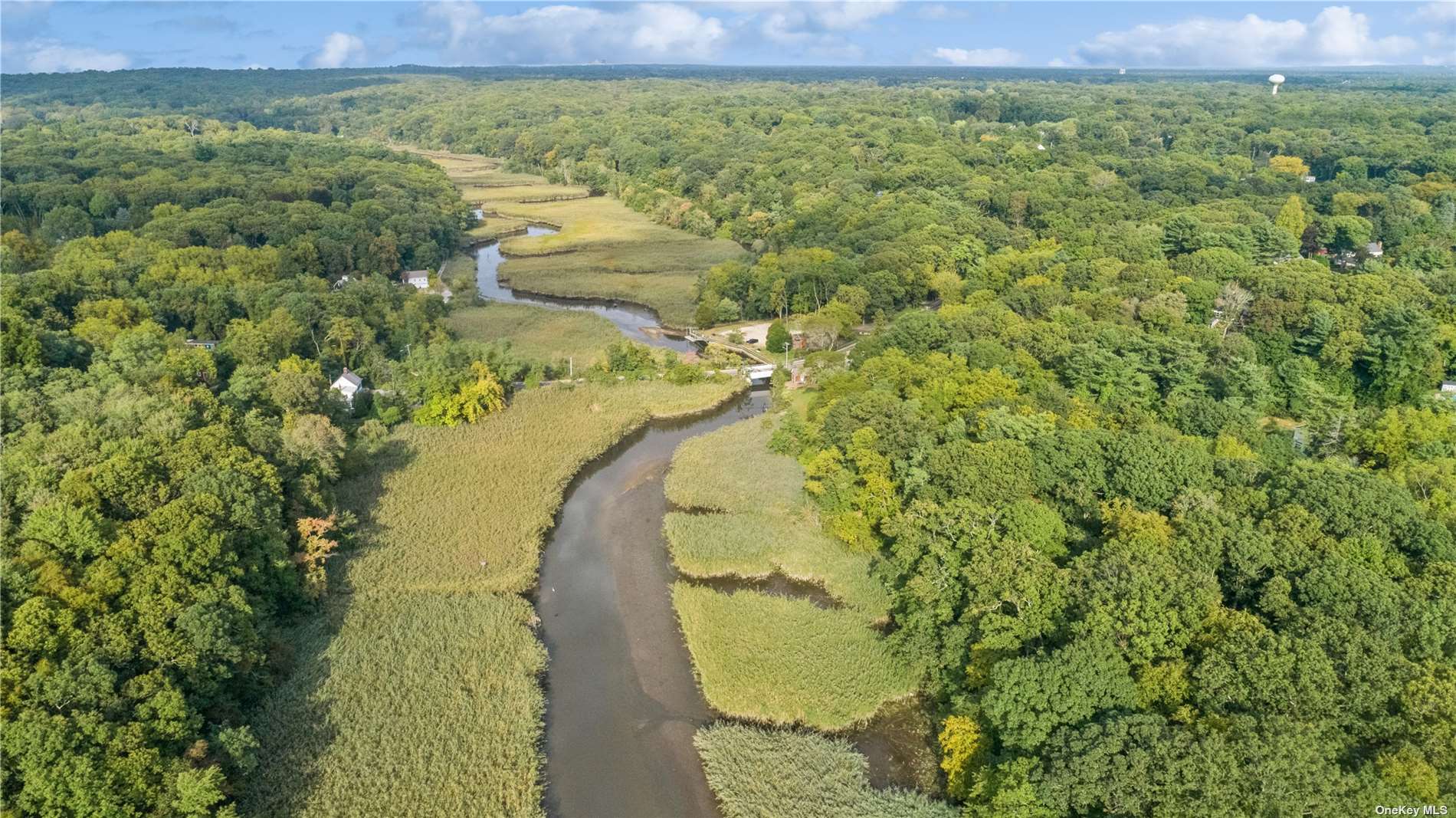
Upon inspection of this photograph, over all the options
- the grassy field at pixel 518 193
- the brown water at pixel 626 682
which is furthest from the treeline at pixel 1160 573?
the grassy field at pixel 518 193

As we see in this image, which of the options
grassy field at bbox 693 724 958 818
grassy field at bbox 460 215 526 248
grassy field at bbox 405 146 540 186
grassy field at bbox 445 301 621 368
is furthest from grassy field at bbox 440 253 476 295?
grassy field at bbox 693 724 958 818

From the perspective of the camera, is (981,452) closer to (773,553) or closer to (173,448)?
(773,553)

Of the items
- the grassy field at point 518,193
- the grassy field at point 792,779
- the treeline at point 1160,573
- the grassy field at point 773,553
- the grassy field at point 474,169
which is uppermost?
the grassy field at point 474,169

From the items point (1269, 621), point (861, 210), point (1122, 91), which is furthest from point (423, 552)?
point (1122, 91)

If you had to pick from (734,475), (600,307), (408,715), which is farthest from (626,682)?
(600,307)

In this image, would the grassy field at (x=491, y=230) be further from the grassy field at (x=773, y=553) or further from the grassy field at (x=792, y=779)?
the grassy field at (x=792, y=779)

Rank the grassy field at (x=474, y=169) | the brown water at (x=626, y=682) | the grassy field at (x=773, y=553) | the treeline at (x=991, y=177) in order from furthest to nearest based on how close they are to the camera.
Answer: the grassy field at (x=474, y=169) → the treeline at (x=991, y=177) → the grassy field at (x=773, y=553) → the brown water at (x=626, y=682)

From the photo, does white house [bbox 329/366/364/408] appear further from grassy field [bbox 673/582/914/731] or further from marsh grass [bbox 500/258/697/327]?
marsh grass [bbox 500/258/697/327]
